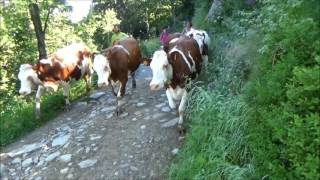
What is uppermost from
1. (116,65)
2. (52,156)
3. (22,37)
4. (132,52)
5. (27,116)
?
(22,37)

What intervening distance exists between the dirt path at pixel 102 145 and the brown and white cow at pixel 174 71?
693 mm

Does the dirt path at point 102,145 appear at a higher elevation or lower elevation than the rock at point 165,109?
lower

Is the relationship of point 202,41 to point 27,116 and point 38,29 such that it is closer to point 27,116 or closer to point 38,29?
point 27,116

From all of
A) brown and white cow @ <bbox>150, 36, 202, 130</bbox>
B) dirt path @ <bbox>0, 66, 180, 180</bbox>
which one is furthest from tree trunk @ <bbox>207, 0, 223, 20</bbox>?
brown and white cow @ <bbox>150, 36, 202, 130</bbox>

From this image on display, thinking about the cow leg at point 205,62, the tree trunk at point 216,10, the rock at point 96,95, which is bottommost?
the rock at point 96,95

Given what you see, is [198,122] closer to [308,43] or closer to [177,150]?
[177,150]

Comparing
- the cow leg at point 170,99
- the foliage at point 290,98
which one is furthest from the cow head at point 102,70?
the foliage at point 290,98

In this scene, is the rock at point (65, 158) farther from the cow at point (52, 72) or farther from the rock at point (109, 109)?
the cow at point (52, 72)

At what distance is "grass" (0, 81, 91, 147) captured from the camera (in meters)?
10.8

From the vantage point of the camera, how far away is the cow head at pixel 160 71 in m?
8.16

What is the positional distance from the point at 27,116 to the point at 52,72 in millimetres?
1434

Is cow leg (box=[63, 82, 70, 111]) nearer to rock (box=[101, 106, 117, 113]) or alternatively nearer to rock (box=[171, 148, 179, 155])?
rock (box=[101, 106, 117, 113])

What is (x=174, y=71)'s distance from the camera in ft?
27.7

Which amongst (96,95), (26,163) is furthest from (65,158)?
(96,95)
